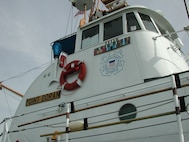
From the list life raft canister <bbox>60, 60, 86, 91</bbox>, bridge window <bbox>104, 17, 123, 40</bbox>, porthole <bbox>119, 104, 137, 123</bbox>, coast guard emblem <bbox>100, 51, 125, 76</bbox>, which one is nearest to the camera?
porthole <bbox>119, 104, 137, 123</bbox>

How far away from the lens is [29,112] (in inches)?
327

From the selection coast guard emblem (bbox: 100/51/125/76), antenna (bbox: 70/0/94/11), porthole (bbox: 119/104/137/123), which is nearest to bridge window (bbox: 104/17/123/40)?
coast guard emblem (bbox: 100/51/125/76)

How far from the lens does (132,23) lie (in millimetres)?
7613

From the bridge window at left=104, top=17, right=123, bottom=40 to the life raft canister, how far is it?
120 centimetres

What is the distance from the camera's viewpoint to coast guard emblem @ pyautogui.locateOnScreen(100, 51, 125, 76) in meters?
6.81

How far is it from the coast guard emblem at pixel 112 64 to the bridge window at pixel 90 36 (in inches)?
40.4

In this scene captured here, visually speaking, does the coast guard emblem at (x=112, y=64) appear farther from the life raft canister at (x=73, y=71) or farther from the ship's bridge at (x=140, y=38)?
the life raft canister at (x=73, y=71)

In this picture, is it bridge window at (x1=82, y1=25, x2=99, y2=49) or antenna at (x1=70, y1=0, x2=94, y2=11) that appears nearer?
bridge window at (x1=82, y1=25, x2=99, y2=49)

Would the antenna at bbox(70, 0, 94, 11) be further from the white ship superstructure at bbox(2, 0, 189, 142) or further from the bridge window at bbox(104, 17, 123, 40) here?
the bridge window at bbox(104, 17, 123, 40)

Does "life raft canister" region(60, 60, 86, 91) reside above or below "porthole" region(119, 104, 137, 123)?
above

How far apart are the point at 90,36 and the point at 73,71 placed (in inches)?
56.5

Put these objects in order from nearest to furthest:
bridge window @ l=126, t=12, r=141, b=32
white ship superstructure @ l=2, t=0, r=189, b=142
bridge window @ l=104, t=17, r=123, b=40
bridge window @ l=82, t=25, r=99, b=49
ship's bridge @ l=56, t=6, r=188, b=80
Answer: white ship superstructure @ l=2, t=0, r=189, b=142 → ship's bridge @ l=56, t=6, r=188, b=80 → bridge window @ l=126, t=12, r=141, b=32 → bridge window @ l=104, t=17, r=123, b=40 → bridge window @ l=82, t=25, r=99, b=49

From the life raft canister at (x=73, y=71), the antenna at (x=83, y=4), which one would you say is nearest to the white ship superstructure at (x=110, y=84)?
the life raft canister at (x=73, y=71)

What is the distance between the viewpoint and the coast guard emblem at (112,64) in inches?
268
